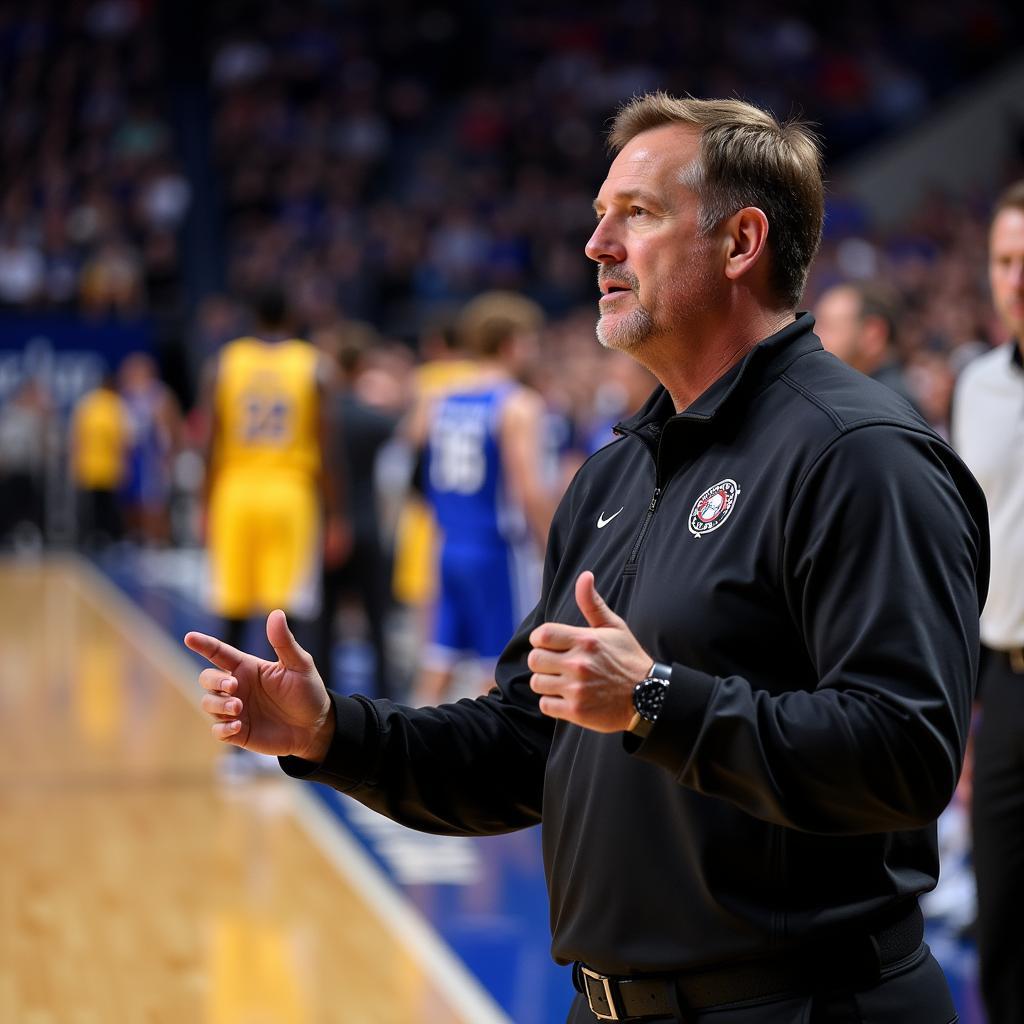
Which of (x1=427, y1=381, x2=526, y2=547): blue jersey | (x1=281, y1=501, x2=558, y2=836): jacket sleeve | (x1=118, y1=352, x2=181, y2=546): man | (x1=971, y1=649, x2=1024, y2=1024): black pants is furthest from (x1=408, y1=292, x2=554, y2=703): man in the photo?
(x1=118, y1=352, x2=181, y2=546): man

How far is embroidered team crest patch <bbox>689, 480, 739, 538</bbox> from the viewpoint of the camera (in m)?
2.06

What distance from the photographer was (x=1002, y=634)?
3.53 meters

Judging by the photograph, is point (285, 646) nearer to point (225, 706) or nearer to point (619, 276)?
point (225, 706)

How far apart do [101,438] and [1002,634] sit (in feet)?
56.3

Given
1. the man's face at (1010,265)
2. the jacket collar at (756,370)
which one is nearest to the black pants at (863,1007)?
the jacket collar at (756,370)

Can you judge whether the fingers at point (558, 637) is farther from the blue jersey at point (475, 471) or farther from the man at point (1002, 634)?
the blue jersey at point (475, 471)

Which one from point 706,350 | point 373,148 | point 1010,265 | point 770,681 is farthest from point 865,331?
point 373,148

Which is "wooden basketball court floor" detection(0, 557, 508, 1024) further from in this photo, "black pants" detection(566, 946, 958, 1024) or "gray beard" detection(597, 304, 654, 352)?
"gray beard" detection(597, 304, 654, 352)

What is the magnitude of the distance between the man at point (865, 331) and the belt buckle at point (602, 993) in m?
3.50

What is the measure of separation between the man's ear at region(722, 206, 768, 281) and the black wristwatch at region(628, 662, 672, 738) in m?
0.63

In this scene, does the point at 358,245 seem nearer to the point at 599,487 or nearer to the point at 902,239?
the point at 902,239

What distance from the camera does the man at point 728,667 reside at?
184 centimetres

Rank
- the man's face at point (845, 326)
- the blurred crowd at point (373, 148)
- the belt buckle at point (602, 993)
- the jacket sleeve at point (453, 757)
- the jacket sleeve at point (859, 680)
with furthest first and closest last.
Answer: the blurred crowd at point (373, 148), the man's face at point (845, 326), the jacket sleeve at point (453, 757), the belt buckle at point (602, 993), the jacket sleeve at point (859, 680)

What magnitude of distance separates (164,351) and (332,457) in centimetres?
1348
